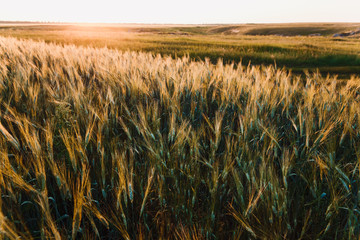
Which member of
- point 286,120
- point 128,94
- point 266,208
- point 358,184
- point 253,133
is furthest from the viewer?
point 128,94

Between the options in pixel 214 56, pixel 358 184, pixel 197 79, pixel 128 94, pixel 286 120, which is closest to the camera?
pixel 358 184

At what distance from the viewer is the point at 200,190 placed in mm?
1036

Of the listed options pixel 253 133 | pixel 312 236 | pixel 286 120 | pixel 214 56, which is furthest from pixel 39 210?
pixel 214 56

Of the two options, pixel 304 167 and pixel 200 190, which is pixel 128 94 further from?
pixel 304 167

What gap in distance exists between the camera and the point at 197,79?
211 centimetres

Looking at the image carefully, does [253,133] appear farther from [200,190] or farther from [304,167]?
[200,190]

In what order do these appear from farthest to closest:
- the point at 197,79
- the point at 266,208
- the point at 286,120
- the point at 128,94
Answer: the point at 197,79 → the point at 128,94 → the point at 286,120 → the point at 266,208

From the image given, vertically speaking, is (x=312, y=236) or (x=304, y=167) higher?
(x=304, y=167)

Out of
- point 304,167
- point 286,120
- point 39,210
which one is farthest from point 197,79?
point 39,210

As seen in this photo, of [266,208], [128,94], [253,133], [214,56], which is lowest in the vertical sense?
[266,208]

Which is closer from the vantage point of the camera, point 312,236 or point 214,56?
point 312,236

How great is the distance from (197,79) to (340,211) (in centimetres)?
146

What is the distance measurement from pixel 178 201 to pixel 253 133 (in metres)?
0.72

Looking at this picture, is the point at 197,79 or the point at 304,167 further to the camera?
the point at 197,79
